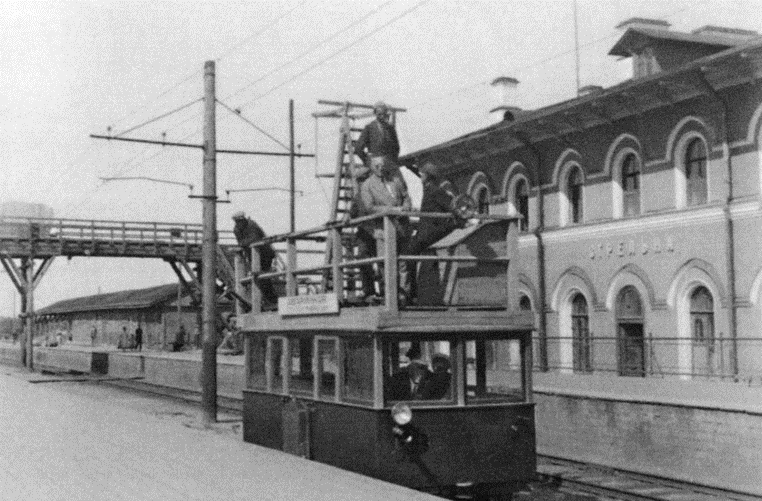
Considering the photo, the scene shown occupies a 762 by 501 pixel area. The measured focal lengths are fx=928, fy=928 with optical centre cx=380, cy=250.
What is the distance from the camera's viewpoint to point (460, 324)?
797cm

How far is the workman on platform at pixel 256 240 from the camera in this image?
1070 cm

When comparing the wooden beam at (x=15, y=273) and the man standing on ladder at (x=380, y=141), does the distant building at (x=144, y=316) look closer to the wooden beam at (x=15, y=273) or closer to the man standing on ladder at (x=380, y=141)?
the wooden beam at (x=15, y=273)

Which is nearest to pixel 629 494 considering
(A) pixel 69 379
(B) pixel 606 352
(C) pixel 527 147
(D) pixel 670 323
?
(D) pixel 670 323

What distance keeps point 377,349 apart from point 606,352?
14.1 metres

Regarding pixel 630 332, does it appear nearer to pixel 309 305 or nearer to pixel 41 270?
pixel 309 305

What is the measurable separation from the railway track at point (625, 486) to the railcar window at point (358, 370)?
4.05 metres

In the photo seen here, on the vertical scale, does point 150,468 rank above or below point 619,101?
below

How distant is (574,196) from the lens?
22.8 metres

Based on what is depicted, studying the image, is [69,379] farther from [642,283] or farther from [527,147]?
[642,283]

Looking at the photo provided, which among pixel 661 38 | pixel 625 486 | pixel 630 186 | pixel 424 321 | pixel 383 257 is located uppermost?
pixel 661 38

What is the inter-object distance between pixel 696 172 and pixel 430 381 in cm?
1264

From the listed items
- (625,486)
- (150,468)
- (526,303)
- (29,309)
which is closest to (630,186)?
(526,303)

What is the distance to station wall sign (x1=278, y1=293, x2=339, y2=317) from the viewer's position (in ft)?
27.6

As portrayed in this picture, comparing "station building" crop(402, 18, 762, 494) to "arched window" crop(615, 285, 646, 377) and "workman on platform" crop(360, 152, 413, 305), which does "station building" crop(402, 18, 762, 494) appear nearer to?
"arched window" crop(615, 285, 646, 377)
